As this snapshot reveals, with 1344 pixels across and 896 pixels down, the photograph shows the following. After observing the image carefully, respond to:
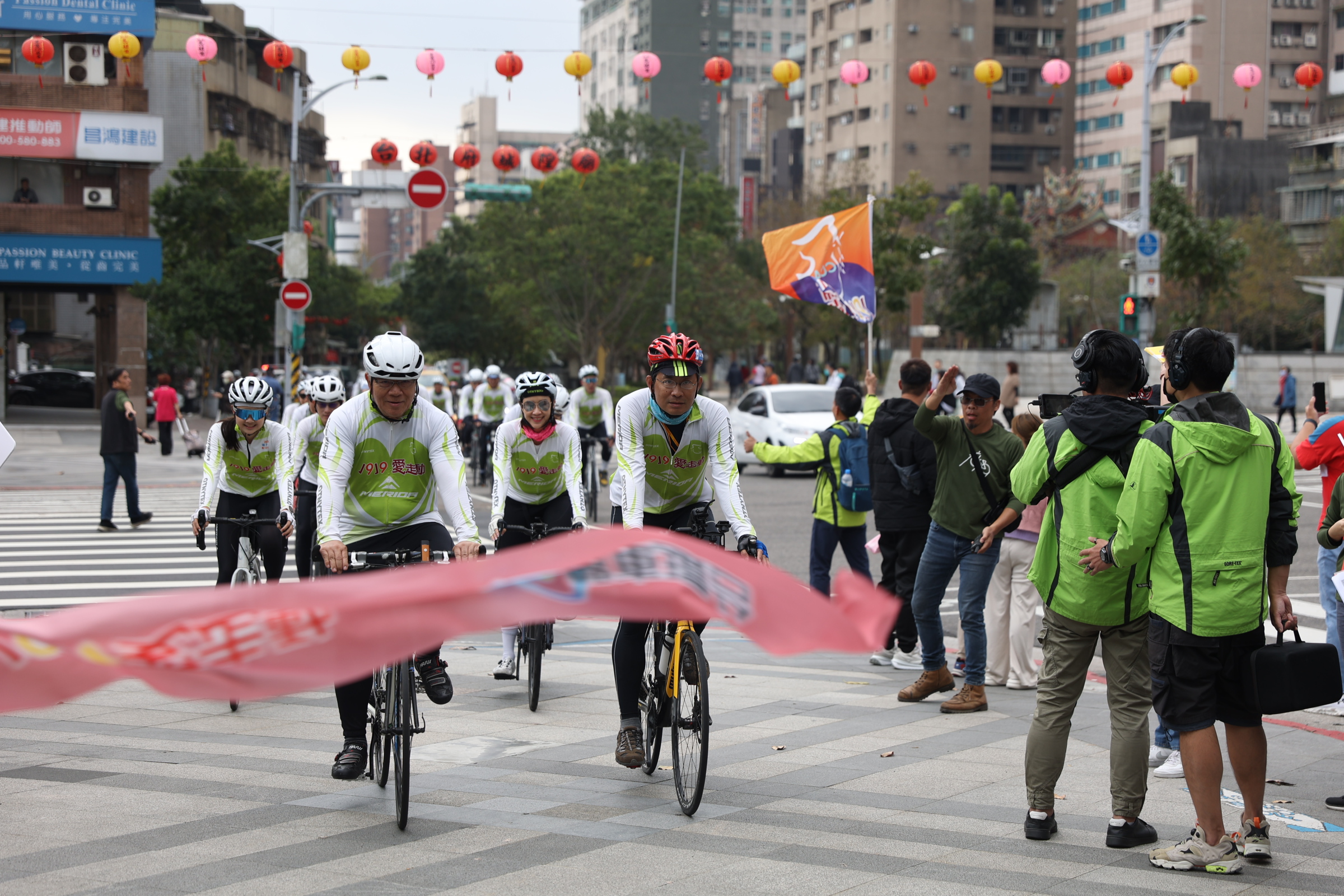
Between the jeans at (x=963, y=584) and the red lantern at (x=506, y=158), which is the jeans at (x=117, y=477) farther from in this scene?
the red lantern at (x=506, y=158)

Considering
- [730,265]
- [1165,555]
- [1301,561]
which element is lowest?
[1301,561]

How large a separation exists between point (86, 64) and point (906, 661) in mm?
43040

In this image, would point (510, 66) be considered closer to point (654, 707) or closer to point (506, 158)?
point (506, 158)

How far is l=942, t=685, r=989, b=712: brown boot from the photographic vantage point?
827 cm

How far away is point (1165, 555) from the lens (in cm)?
531

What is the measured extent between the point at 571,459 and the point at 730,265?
53.7 metres

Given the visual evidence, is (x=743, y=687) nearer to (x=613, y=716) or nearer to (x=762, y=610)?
(x=613, y=716)

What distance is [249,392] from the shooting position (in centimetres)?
893

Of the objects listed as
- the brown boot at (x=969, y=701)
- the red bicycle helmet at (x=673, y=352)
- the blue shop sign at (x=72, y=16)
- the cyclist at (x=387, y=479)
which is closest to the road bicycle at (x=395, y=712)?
the cyclist at (x=387, y=479)

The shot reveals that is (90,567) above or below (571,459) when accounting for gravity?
below

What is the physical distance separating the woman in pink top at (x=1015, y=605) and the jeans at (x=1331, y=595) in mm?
1635

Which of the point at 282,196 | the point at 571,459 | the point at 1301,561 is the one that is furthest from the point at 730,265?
the point at 571,459

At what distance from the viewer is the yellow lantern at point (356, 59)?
25.4m

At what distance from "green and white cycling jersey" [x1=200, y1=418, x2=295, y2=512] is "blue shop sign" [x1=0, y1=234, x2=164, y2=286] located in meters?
→ 38.7
